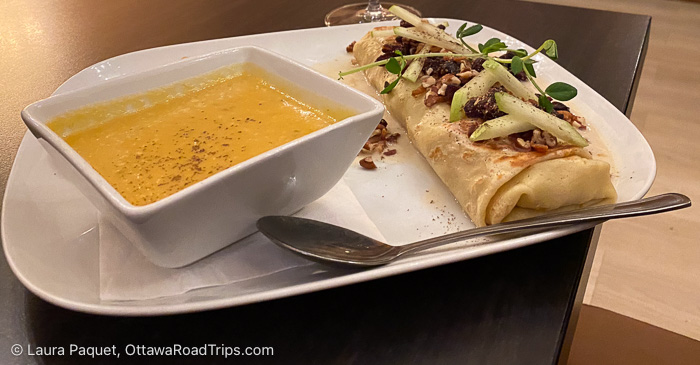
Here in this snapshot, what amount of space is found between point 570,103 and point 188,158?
111 cm

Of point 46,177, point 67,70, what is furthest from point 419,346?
point 67,70

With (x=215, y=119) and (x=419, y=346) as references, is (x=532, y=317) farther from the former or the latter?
(x=215, y=119)

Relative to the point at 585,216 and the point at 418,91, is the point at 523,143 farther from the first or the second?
the point at 418,91

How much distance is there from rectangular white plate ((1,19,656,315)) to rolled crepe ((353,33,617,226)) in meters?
0.05

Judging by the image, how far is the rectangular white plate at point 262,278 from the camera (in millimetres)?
917

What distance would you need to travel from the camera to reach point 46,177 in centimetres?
123

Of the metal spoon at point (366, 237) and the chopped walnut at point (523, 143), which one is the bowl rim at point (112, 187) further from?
the chopped walnut at point (523, 143)

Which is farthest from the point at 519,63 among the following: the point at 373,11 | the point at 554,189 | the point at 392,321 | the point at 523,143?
the point at 373,11

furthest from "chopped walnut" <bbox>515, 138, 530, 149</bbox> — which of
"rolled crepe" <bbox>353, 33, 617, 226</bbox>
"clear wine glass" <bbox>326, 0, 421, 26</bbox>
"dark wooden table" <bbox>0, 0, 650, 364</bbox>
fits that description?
"clear wine glass" <bbox>326, 0, 421, 26</bbox>

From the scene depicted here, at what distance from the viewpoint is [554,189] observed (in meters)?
1.21

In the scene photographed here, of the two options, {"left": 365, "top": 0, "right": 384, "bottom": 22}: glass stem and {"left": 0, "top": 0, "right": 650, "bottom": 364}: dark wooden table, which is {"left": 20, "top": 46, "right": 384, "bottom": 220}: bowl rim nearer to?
{"left": 0, "top": 0, "right": 650, "bottom": 364}: dark wooden table

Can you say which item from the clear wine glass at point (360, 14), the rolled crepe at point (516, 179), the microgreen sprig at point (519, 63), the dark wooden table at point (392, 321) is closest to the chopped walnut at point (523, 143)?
the rolled crepe at point (516, 179)

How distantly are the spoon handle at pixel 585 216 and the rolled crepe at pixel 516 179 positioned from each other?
0.17 m

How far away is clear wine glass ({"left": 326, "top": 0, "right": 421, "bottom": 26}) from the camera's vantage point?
2.43 m
